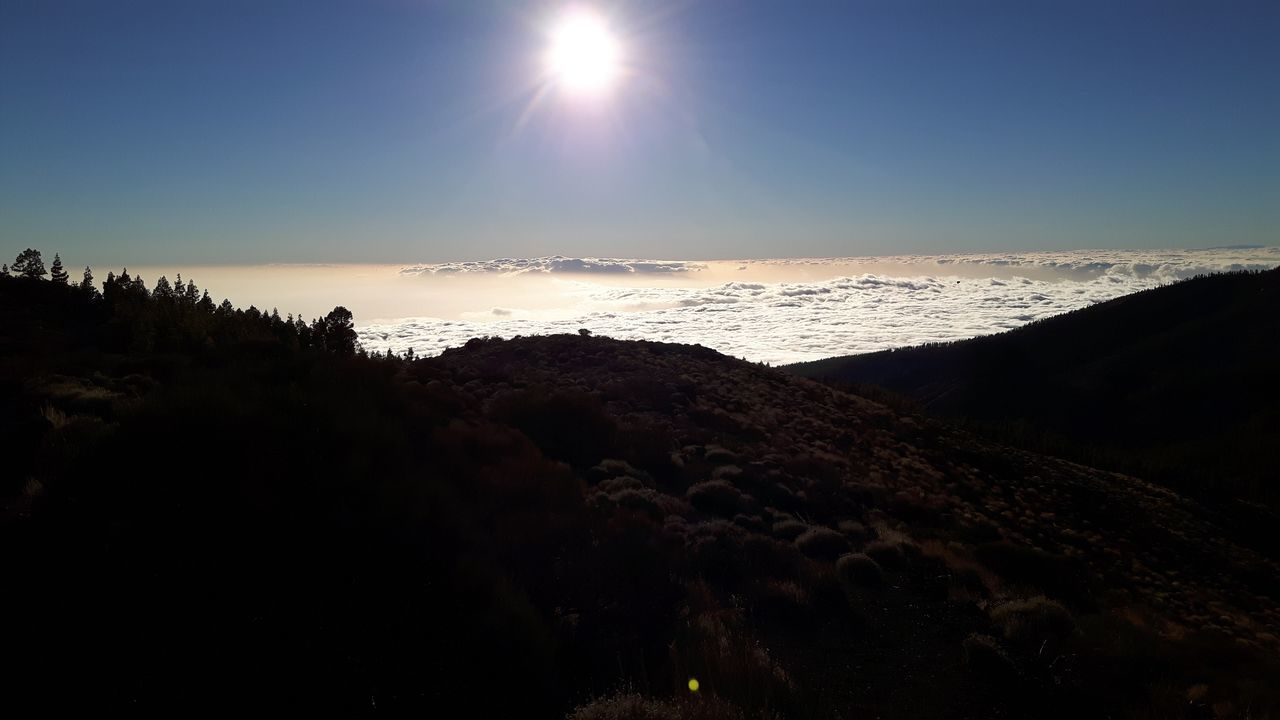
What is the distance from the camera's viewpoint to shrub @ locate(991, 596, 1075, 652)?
734 cm

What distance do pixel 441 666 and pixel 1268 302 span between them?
148 m

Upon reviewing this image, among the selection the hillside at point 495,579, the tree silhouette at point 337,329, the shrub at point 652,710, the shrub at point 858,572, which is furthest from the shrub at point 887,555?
the tree silhouette at point 337,329

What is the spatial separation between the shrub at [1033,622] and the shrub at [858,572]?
1.55m

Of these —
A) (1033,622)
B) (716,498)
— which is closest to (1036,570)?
(1033,622)

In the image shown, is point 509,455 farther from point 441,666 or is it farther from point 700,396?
point 700,396

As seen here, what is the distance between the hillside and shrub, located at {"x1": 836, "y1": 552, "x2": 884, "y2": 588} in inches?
1.8

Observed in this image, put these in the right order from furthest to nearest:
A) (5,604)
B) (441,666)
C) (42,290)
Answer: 1. (42,290)
2. (441,666)
3. (5,604)

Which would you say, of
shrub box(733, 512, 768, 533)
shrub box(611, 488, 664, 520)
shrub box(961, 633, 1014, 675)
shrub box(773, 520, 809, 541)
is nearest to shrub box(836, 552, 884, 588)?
shrub box(773, 520, 809, 541)

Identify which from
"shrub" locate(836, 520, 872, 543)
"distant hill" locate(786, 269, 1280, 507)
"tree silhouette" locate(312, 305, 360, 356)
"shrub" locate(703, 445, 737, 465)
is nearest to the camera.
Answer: "shrub" locate(836, 520, 872, 543)

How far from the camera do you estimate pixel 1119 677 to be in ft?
21.2

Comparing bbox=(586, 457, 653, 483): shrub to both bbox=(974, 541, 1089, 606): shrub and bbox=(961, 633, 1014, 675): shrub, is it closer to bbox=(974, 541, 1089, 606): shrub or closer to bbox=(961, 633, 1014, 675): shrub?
bbox=(961, 633, 1014, 675): shrub

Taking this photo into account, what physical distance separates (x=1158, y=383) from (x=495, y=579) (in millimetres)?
110057

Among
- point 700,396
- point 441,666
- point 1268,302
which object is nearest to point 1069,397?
point 1268,302

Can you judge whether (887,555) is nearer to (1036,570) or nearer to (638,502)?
(1036,570)
